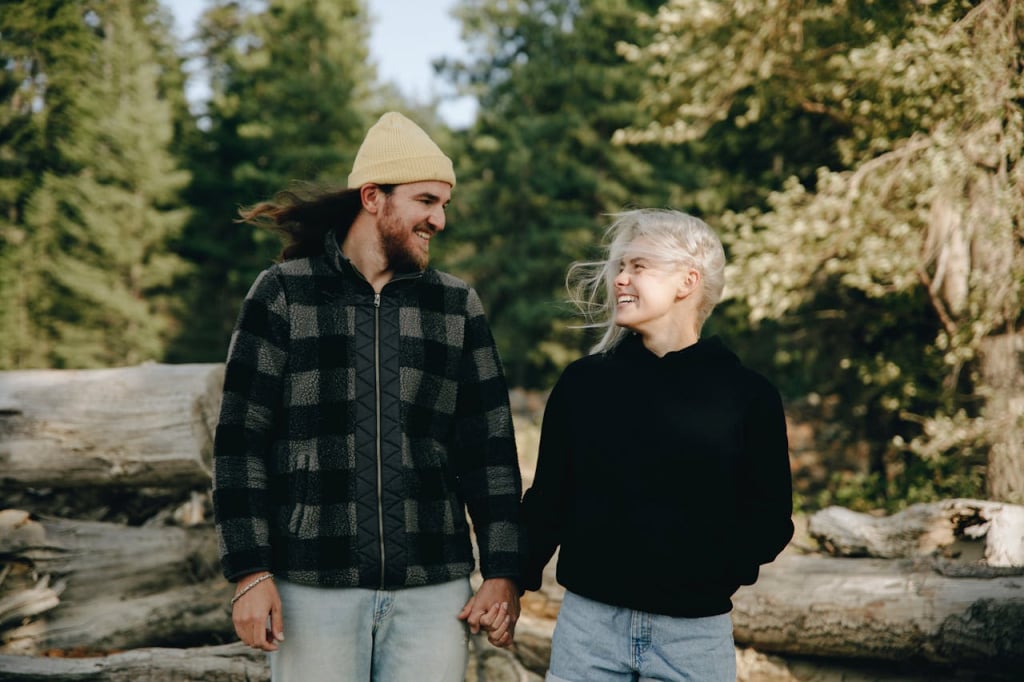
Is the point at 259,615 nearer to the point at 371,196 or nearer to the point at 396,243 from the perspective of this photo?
the point at 396,243

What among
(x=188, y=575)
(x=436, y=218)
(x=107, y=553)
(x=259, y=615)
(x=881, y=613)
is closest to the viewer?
(x=259, y=615)

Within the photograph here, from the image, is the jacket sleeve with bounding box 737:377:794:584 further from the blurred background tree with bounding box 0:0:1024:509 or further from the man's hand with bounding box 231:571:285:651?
the man's hand with bounding box 231:571:285:651

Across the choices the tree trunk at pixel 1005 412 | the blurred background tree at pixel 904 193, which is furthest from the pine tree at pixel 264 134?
the tree trunk at pixel 1005 412

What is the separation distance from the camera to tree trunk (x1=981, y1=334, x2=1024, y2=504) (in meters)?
7.07

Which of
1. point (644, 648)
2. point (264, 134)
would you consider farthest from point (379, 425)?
point (264, 134)

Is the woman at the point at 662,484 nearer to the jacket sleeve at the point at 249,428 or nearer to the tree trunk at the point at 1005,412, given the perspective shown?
the jacket sleeve at the point at 249,428

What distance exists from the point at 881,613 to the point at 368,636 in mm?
2727

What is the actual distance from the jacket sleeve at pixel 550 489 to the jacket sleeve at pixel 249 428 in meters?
0.85

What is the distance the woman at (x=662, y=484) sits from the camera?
8.22 ft

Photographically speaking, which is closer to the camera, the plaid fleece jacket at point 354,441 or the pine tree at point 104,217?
the plaid fleece jacket at point 354,441

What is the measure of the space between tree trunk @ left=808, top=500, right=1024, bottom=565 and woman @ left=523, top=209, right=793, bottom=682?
8.44ft

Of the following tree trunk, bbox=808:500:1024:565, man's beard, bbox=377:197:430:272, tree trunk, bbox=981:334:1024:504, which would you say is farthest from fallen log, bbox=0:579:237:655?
tree trunk, bbox=981:334:1024:504

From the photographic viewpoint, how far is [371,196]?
2.88 metres

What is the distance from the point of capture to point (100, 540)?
5008mm
